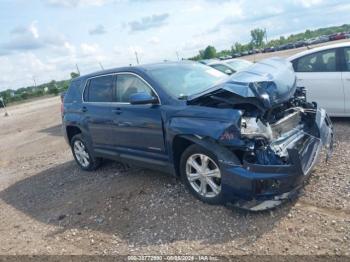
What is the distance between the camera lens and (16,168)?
376 inches

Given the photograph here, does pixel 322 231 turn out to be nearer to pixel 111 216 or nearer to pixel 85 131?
pixel 111 216

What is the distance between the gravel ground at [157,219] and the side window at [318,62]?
130 centimetres

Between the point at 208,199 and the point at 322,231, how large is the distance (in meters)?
1.42

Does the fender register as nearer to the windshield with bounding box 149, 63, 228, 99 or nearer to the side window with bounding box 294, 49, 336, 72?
the windshield with bounding box 149, 63, 228, 99

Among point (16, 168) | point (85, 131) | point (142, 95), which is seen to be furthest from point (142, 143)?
point (16, 168)

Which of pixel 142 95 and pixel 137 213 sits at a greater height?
pixel 142 95

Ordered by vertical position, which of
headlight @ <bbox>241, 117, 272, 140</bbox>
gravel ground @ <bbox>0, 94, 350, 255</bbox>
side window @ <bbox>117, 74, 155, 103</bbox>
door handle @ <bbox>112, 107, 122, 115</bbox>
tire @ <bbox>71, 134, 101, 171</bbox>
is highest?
side window @ <bbox>117, 74, 155, 103</bbox>

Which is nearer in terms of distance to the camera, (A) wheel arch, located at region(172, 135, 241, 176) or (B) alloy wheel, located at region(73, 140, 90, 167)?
(A) wheel arch, located at region(172, 135, 241, 176)

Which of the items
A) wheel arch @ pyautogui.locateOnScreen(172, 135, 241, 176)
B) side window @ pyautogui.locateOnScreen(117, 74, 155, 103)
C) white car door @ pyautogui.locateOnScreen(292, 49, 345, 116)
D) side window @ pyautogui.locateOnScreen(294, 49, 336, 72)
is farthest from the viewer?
side window @ pyautogui.locateOnScreen(294, 49, 336, 72)

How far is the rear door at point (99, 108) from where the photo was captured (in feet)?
20.9

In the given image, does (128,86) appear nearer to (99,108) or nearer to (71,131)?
(99,108)

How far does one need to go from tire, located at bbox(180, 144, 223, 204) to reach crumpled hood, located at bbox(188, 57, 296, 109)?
67cm

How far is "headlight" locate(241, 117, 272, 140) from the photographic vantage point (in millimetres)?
4488

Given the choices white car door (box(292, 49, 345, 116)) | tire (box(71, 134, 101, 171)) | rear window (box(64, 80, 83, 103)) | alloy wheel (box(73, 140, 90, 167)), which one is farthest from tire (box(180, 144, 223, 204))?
white car door (box(292, 49, 345, 116))
